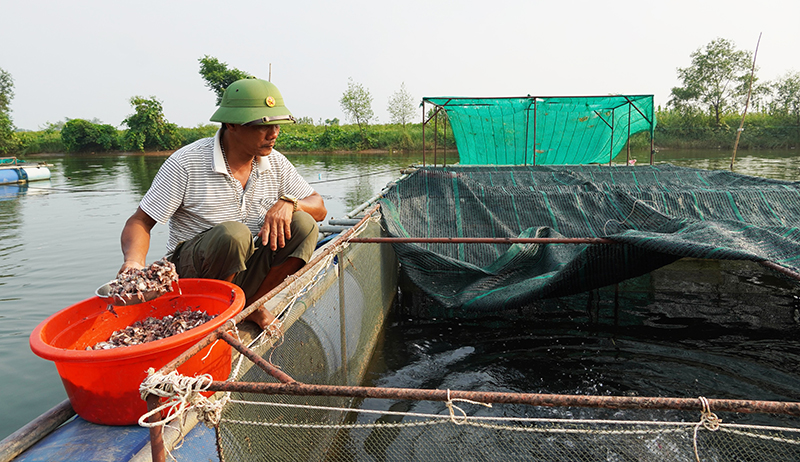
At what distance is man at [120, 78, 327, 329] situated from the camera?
1.91 meters

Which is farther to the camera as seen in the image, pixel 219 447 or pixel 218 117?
pixel 218 117

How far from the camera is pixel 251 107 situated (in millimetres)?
1943

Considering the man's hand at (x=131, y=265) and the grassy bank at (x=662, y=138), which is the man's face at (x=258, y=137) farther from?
the grassy bank at (x=662, y=138)

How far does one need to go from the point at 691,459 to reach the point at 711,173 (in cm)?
477

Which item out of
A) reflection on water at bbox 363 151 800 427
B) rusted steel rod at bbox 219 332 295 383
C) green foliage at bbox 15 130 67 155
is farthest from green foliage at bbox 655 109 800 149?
green foliage at bbox 15 130 67 155

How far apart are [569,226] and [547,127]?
5.10 meters

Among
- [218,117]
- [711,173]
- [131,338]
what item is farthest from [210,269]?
[711,173]

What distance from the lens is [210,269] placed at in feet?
6.37

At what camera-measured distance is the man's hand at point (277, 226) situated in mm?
2023

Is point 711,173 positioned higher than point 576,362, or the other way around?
point 711,173

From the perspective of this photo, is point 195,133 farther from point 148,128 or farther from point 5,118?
point 5,118

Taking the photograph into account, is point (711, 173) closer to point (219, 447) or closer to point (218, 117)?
point (218, 117)

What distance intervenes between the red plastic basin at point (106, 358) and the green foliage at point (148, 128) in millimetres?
38269

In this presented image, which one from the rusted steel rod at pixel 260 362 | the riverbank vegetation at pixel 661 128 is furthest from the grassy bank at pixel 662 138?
the rusted steel rod at pixel 260 362
